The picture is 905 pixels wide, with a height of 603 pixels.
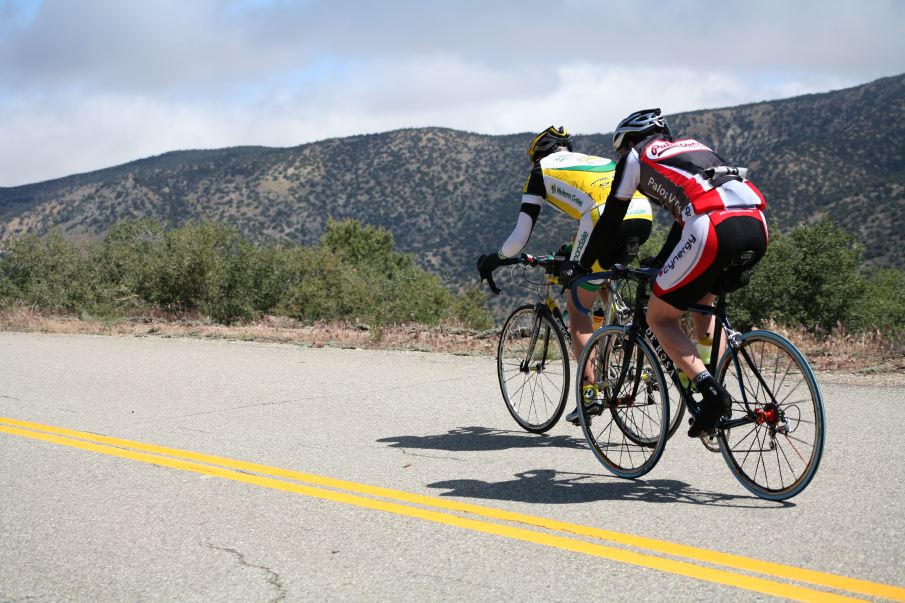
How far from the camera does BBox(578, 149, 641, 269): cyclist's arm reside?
5038 mm

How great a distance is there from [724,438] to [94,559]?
10.5 feet

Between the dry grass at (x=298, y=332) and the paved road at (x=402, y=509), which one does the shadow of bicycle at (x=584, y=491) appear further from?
the dry grass at (x=298, y=332)

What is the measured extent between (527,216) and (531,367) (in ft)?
4.02

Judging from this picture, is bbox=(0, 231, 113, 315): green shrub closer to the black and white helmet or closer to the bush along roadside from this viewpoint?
the bush along roadside

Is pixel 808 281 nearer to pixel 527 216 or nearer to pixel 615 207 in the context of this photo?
pixel 527 216

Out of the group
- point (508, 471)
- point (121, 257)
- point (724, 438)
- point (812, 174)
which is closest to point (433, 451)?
point (508, 471)

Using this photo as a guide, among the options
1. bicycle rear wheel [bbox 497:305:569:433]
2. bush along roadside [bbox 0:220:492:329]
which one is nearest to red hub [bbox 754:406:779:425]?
bicycle rear wheel [bbox 497:305:569:433]

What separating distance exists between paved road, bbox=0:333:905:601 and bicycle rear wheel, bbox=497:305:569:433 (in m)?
0.20

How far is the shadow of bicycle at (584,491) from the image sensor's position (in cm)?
469

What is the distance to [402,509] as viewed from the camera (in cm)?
470

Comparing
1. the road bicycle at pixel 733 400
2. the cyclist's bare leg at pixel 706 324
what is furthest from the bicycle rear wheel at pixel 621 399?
the cyclist's bare leg at pixel 706 324

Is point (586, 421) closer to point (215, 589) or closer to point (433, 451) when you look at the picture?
point (433, 451)

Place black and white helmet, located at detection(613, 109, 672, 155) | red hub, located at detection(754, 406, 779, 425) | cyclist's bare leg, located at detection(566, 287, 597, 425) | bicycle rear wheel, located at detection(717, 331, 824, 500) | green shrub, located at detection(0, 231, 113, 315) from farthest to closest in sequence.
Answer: green shrub, located at detection(0, 231, 113, 315)
cyclist's bare leg, located at detection(566, 287, 597, 425)
black and white helmet, located at detection(613, 109, 672, 155)
red hub, located at detection(754, 406, 779, 425)
bicycle rear wheel, located at detection(717, 331, 824, 500)

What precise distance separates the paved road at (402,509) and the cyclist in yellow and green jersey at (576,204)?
45.0 inches
